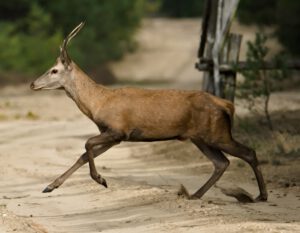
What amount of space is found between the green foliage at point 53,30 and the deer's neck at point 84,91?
23200mm

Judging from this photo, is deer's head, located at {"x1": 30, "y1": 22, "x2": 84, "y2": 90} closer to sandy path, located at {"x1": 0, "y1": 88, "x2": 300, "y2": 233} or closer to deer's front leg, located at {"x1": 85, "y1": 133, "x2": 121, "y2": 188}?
deer's front leg, located at {"x1": 85, "y1": 133, "x2": 121, "y2": 188}

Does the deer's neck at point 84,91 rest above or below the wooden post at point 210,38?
above

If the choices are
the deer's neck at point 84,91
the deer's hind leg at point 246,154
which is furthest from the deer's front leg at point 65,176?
Answer: the deer's hind leg at point 246,154

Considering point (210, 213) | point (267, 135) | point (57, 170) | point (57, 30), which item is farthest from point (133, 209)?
point (57, 30)

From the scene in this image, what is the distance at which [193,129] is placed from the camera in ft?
44.7

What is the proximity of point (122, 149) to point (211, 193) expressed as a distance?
18.5 ft

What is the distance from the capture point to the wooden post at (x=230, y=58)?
65.9 ft

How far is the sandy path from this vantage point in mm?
11547

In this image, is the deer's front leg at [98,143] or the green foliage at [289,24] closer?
the deer's front leg at [98,143]

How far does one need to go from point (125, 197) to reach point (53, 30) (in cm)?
2750

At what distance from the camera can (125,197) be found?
13.6 metres

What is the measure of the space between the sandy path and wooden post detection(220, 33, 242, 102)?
4.97 ft

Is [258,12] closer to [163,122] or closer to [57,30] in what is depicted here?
[57,30]

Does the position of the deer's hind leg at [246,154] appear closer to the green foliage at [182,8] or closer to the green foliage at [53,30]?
the green foliage at [53,30]
